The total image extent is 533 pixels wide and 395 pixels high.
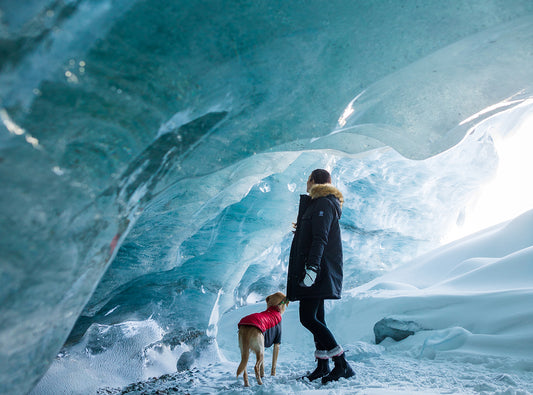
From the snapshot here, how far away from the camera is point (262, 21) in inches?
81.1

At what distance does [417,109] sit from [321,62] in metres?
1.18

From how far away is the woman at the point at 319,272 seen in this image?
8.11ft

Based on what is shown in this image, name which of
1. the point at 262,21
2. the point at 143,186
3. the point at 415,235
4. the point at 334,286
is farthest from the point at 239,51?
the point at 415,235

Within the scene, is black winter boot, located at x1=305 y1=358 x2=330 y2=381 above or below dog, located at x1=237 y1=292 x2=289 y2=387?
below

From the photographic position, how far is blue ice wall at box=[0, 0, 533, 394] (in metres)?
1.41

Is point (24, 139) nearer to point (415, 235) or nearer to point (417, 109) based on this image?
point (417, 109)

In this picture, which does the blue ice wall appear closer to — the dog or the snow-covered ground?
the dog

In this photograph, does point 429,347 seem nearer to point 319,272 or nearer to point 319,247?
point 319,272

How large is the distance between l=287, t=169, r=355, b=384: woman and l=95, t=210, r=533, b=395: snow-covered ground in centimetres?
16

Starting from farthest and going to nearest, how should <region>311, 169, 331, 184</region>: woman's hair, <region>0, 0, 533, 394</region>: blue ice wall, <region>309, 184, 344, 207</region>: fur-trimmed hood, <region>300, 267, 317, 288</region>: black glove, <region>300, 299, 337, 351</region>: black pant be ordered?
<region>311, 169, 331, 184</region>: woman's hair → <region>309, 184, 344, 207</region>: fur-trimmed hood → <region>300, 299, 337, 351</region>: black pant → <region>300, 267, 317, 288</region>: black glove → <region>0, 0, 533, 394</region>: blue ice wall

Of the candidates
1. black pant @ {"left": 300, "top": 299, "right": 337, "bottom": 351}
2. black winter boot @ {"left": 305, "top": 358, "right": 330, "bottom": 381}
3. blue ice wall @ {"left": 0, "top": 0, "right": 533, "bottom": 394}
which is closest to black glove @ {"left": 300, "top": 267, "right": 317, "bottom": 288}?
black pant @ {"left": 300, "top": 299, "right": 337, "bottom": 351}

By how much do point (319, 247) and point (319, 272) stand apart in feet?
0.60

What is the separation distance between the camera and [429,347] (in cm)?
365

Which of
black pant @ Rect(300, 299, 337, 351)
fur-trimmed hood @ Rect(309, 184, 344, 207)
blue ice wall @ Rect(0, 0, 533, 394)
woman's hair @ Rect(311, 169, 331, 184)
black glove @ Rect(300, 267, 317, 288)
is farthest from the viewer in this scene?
woman's hair @ Rect(311, 169, 331, 184)
